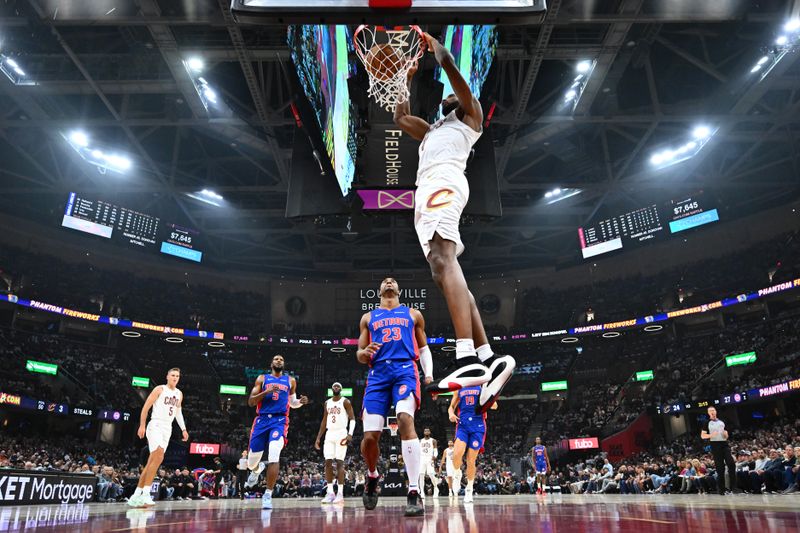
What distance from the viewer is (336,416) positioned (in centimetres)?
983

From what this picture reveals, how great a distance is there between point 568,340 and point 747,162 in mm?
13786

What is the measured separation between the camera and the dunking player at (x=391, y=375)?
4.34 meters

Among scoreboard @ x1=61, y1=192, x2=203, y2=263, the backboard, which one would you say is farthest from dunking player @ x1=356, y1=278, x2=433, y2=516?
scoreboard @ x1=61, y1=192, x2=203, y2=263

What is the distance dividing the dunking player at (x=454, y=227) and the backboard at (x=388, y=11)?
280mm

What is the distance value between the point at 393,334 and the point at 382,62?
10.5 feet

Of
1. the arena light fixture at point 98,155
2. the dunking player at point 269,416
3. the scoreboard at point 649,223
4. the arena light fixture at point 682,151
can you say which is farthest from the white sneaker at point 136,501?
the scoreboard at point 649,223

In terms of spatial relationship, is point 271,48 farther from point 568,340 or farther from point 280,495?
point 568,340

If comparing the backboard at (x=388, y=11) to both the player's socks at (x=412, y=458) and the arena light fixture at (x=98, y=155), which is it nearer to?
the player's socks at (x=412, y=458)

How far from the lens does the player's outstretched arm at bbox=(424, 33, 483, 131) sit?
365 cm

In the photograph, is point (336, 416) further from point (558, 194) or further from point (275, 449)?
point (558, 194)

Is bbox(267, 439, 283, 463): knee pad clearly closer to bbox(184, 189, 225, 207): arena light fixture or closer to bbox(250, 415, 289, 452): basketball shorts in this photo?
bbox(250, 415, 289, 452): basketball shorts

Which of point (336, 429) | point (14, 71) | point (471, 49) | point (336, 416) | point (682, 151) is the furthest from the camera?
point (682, 151)

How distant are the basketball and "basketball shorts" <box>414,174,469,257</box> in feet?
8.84

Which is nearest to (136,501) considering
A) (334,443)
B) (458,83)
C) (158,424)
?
(158,424)
